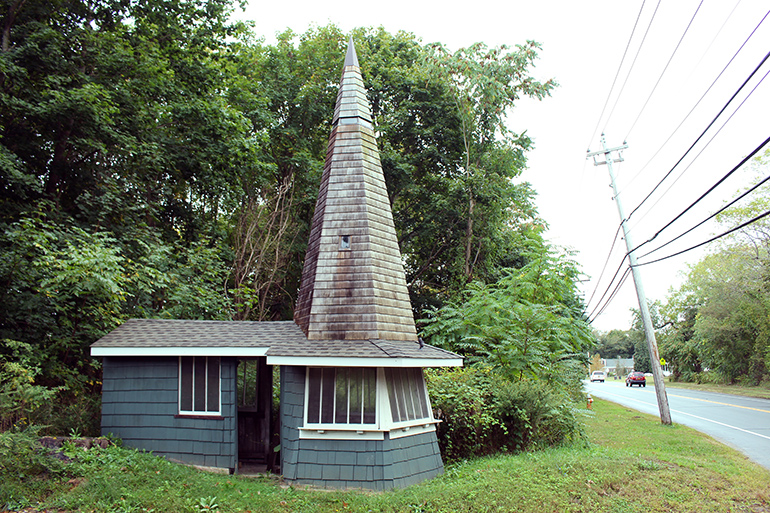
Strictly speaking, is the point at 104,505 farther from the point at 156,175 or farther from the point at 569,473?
the point at 156,175

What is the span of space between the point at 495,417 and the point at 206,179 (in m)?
12.0

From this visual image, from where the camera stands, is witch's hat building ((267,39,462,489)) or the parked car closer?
witch's hat building ((267,39,462,489))

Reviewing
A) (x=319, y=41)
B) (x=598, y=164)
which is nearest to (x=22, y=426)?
(x=598, y=164)

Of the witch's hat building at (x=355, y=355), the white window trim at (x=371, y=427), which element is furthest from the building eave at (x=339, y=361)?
the white window trim at (x=371, y=427)

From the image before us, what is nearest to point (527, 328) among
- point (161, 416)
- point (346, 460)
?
point (346, 460)

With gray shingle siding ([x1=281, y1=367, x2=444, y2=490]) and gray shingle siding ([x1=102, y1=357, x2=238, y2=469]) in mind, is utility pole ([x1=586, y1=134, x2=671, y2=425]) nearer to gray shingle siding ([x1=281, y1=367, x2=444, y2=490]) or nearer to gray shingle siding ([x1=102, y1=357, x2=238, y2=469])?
gray shingle siding ([x1=281, y1=367, x2=444, y2=490])

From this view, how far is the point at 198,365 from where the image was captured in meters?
9.20

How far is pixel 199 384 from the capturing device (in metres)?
9.12

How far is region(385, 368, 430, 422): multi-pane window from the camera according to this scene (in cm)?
834

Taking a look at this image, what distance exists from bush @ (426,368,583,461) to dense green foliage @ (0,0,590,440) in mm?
1737

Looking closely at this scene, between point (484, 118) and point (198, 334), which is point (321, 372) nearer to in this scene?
point (198, 334)

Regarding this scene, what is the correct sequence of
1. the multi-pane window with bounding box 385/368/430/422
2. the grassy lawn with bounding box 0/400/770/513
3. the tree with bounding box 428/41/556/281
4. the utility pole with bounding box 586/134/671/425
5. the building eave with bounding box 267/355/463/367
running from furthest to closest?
the tree with bounding box 428/41/556/281 → the utility pole with bounding box 586/134/671/425 → the multi-pane window with bounding box 385/368/430/422 → the building eave with bounding box 267/355/463/367 → the grassy lawn with bounding box 0/400/770/513

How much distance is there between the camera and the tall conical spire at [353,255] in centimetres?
923

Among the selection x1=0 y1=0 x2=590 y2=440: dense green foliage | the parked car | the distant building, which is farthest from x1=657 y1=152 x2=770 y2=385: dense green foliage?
the distant building
